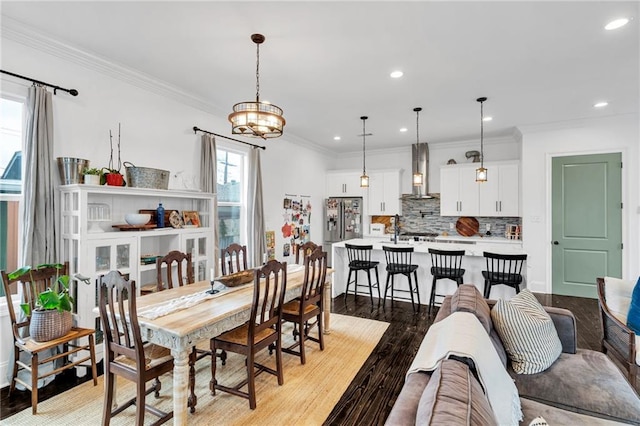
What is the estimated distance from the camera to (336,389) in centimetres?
258

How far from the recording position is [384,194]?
7.00 m

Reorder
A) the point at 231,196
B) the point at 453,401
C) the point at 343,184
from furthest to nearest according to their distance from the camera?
the point at 343,184, the point at 231,196, the point at 453,401

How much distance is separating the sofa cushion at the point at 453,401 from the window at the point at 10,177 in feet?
11.2

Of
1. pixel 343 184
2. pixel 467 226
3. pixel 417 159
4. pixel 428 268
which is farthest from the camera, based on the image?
pixel 343 184

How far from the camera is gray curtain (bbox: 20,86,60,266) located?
2609mm

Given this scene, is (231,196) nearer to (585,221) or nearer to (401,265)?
(401,265)

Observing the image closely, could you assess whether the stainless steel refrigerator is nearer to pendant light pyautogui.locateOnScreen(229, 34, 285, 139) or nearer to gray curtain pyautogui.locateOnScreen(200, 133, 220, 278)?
gray curtain pyautogui.locateOnScreen(200, 133, 220, 278)

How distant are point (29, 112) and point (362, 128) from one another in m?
4.47

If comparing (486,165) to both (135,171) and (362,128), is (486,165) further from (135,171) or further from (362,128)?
(135,171)

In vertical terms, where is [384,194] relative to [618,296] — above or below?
above

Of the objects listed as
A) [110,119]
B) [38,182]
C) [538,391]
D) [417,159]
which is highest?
[417,159]

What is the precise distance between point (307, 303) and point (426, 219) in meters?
4.61

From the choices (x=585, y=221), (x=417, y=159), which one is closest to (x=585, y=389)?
(x=585, y=221)

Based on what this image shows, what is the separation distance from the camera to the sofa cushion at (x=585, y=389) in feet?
5.40
